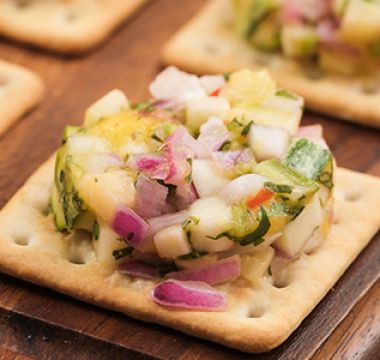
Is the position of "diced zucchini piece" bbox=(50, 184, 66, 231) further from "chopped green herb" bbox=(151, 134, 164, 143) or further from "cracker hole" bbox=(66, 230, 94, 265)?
"chopped green herb" bbox=(151, 134, 164, 143)

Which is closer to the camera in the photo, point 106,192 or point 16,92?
point 106,192

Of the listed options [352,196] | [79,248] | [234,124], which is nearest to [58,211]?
[79,248]

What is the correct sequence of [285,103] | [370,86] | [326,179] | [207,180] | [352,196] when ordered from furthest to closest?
[370,86] → [352,196] → [285,103] → [326,179] → [207,180]

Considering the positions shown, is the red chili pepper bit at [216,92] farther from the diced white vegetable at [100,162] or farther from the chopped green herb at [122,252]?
the chopped green herb at [122,252]

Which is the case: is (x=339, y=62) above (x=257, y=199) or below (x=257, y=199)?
below

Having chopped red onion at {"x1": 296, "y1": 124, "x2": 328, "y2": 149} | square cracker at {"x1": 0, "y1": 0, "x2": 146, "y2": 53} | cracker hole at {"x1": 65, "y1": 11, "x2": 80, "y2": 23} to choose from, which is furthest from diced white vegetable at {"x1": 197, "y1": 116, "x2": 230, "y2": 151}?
cracker hole at {"x1": 65, "y1": 11, "x2": 80, "y2": 23}

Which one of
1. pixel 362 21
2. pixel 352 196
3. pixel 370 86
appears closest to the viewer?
pixel 352 196

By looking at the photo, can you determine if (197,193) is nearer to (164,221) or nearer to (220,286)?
(164,221)

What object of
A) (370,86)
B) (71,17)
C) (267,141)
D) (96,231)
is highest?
(267,141)

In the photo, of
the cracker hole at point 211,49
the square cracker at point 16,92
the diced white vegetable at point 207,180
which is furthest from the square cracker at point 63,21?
the diced white vegetable at point 207,180
